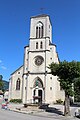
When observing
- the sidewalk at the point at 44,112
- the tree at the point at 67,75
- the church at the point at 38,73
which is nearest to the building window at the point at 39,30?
the church at the point at 38,73

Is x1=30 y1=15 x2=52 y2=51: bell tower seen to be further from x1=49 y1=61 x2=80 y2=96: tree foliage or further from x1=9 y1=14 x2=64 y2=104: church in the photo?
x1=49 y1=61 x2=80 y2=96: tree foliage

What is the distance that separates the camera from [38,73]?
46.7m

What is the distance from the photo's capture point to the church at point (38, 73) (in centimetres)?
4525

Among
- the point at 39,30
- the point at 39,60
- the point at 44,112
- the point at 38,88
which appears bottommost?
the point at 44,112

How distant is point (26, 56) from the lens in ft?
164

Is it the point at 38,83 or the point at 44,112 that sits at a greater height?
the point at 38,83

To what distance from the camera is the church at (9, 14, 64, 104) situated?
148 ft

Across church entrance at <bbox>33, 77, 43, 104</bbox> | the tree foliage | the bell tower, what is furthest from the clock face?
the tree foliage

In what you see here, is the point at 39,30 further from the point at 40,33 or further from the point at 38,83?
the point at 38,83

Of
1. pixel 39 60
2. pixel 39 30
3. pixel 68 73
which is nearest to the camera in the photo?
pixel 68 73

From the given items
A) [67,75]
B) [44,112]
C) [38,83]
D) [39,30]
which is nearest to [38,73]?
[38,83]

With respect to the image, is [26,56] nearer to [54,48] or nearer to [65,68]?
[54,48]

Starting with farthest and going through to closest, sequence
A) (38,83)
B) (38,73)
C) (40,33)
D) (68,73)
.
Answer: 1. (40,33)
2. (38,73)
3. (38,83)
4. (68,73)

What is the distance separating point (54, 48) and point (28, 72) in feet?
30.3
